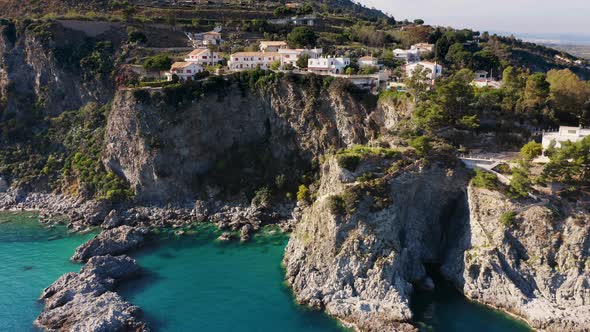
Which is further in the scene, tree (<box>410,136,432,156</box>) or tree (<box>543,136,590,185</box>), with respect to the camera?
tree (<box>410,136,432,156</box>)

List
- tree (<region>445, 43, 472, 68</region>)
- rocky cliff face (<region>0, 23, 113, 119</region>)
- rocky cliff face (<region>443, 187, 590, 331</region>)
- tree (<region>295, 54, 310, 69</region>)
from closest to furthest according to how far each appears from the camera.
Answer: rocky cliff face (<region>443, 187, 590, 331</region>)
tree (<region>295, 54, 310, 69</region>)
tree (<region>445, 43, 472, 68</region>)
rocky cliff face (<region>0, 23, 113, 119</region>)

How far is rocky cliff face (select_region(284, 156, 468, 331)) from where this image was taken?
30.5 metres

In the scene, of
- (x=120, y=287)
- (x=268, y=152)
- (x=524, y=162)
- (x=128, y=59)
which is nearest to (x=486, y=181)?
(x=524, y=162)

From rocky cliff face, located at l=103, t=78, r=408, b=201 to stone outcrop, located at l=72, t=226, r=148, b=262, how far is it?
345 inches

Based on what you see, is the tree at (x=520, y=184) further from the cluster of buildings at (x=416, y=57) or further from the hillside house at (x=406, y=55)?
the hillside house at (x=406, y=55)

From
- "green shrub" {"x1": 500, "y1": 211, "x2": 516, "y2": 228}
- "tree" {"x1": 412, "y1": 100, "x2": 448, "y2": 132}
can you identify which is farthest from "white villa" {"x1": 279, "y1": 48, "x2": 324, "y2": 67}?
"green shrub" {"x1": 500, "y1": 211, "x2": 516, "y2": 228}

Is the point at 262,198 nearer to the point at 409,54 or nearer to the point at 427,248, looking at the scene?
the point at 427,248

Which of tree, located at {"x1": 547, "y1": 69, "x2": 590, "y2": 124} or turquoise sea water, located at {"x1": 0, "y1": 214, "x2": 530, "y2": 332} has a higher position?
tree, located at {"x1": 547, "y1": 69, "x2": 590, "y2": 124}

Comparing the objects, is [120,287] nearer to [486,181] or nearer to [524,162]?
[486,181]

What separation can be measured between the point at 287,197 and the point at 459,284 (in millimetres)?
21641

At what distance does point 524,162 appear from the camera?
32875 millimetres

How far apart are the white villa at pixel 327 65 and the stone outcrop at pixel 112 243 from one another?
28365mm

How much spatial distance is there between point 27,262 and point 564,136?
162 ft

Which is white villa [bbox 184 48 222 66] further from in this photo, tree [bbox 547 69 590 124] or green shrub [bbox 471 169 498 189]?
tree [bbox 547 69 590 124]
